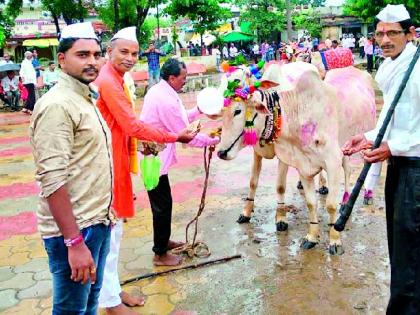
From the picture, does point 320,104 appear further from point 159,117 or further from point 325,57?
point 325,57

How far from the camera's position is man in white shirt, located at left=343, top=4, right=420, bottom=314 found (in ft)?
8.73

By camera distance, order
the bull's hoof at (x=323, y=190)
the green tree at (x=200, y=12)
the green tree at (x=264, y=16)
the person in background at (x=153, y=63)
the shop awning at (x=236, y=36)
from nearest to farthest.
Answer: the bull's hoof at (x=323, y=190) → the person in background at (x=153, y=63) → the green tree at (x=200, y=12) → the green tree at (x=264, y=16) → the shop awning at (x=236, y=36)

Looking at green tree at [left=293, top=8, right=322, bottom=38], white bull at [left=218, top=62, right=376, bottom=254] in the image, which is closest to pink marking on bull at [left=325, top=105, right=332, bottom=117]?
white bull at [left=218, top=62, right=376, bottom=254]

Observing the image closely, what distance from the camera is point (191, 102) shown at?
15.2 metres

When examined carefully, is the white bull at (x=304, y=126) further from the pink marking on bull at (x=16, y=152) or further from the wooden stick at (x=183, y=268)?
the pink marking on bull at (x=16, y=152)

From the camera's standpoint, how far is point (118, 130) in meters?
3.28

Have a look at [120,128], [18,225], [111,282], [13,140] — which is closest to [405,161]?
[120,128]

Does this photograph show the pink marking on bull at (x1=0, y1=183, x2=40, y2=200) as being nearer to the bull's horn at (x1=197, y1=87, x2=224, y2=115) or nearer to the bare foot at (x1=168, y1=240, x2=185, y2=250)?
the bare foot at (x1=168, y1=240, x2=185, y2=250)

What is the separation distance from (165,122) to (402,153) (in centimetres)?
188

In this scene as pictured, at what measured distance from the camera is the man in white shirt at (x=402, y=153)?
2.66m

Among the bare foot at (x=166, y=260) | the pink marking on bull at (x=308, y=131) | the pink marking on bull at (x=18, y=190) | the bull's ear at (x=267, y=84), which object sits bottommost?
the pink marking on bull at (x=18, y=190)

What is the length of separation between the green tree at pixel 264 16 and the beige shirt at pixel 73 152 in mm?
31905

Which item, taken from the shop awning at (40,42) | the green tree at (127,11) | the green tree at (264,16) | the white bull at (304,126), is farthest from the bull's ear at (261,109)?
the shop awning at (40,42)

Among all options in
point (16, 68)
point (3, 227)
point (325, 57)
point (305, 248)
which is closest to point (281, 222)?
point (305, 248)
